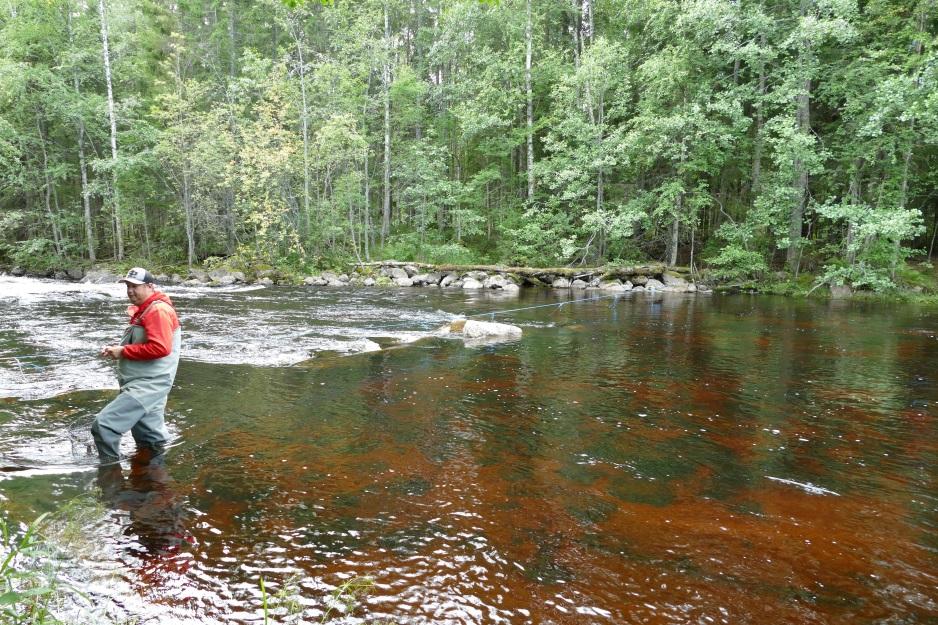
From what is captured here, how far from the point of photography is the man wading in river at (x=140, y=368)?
4441mm

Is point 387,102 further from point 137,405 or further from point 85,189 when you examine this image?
point 137,405

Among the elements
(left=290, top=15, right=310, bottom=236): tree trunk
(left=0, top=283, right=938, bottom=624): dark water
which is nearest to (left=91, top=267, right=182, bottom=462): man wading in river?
(left=0, top=283, right=938, bottom=624): dark water

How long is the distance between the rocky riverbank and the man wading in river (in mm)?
18712

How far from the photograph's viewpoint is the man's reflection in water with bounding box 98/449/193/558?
332 cm

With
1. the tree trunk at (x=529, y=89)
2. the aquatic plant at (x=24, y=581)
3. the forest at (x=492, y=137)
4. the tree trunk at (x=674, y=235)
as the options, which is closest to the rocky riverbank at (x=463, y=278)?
the tree trunk at (x=674, y=235)

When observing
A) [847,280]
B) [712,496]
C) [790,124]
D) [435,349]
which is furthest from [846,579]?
[847,280]

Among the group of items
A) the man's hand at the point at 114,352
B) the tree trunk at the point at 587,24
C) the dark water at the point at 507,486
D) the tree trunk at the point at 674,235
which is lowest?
the dark water at the point at 507,486

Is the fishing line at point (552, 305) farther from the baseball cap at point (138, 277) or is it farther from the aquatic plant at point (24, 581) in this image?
the aquatic plant at point (24, 581)

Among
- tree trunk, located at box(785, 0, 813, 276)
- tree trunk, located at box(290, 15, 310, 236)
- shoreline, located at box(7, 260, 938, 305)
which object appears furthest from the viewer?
tree trunk, located at box(290, 15, 310, 236)

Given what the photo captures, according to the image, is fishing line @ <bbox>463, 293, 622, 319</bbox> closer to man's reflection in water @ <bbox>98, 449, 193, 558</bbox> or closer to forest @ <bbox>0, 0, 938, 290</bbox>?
forest @ <bbox>0, 0, 938, 290</bbox>

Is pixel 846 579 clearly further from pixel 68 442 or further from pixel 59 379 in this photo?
pixel 59 379

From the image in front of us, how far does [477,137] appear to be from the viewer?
102ft

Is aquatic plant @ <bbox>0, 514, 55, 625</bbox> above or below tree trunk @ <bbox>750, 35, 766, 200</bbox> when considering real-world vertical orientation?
Answer: below

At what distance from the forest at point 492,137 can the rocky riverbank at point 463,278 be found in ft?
4.04
